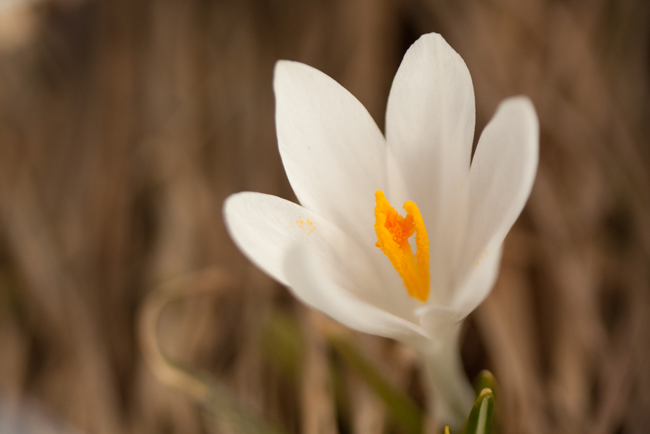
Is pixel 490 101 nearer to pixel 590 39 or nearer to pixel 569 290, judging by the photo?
pixel 590 39

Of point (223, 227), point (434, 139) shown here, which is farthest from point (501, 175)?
point (223, 227)

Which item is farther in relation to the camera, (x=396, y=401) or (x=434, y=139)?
(x=396, y=401)

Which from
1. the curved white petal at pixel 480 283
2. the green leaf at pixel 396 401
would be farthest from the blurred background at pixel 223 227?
the curved white petal at pixel 480 283

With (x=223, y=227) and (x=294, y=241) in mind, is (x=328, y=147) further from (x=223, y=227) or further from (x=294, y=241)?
(x=223, y=227)

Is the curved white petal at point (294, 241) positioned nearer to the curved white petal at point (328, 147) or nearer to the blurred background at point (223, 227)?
the curved white petal at point (328, 147)

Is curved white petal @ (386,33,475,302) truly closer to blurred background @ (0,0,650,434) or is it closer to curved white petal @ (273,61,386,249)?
curved white petal @ (273,61,386,249)

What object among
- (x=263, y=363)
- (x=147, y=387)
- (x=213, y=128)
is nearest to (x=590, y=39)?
(x=213, y=128)
